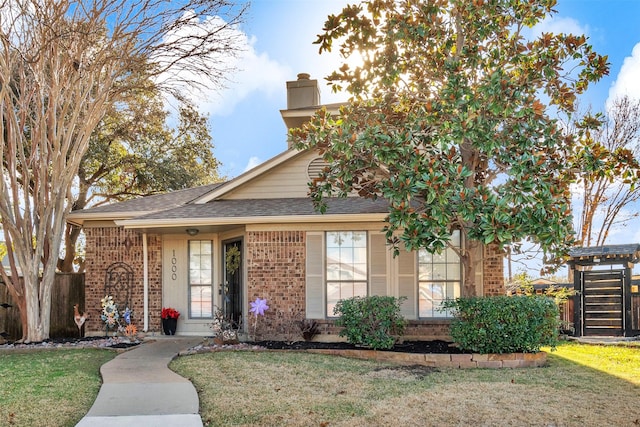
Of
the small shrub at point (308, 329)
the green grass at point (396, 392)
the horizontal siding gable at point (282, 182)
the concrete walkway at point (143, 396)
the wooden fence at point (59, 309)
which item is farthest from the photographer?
the wooden fence at point (59, 309)

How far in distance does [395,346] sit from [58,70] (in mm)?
8858

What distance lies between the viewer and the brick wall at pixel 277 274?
10984 mm

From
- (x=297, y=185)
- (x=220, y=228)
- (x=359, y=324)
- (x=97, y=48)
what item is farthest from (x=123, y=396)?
(x=97, y=48)

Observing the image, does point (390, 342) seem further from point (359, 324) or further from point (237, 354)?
point (237, 354)

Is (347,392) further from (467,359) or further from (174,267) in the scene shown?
(174,267)

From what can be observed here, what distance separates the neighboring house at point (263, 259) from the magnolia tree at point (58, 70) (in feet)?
2.82

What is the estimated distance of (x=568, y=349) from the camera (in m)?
11.3

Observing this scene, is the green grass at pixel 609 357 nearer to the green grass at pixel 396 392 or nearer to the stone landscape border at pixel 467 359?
the green grass at pixel 396 392

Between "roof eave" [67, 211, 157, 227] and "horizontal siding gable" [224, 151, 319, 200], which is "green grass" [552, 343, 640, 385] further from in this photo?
"roof eave" [67, 211, 157, 227]

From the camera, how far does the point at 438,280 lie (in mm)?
10969

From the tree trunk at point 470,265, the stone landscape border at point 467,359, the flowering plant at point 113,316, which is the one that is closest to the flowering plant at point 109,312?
the flowering plant at point 113,316

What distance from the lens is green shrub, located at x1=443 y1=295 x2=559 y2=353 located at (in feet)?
29.1

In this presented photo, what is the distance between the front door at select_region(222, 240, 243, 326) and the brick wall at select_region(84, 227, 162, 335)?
1.40 meters

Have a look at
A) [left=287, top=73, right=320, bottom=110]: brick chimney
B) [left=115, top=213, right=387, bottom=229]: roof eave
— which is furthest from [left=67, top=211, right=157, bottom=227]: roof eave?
[left=287, top=73, right=320, bottom=110]: brick chimney
